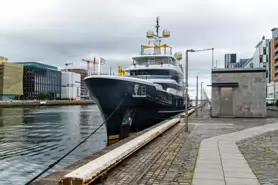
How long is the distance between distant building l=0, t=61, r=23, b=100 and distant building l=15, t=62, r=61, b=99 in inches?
335

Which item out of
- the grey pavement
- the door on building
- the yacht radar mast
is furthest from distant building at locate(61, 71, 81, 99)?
the grey pavement

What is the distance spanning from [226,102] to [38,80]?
466ft

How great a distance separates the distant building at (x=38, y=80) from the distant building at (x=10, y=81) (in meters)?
8.50

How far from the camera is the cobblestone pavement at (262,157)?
672 cm

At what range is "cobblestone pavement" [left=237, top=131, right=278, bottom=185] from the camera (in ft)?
22.1

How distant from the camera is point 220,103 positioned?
88.5ft

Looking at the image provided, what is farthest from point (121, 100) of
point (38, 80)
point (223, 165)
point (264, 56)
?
point (38, 80)

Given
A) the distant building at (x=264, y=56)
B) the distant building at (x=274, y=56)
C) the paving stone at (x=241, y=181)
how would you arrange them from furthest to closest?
the distant building at (x=264, y=56) → the distant building at (x=274, y=56) → the paving stone at (x=241, y=181)

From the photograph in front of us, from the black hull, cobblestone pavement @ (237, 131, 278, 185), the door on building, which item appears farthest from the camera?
the door on building

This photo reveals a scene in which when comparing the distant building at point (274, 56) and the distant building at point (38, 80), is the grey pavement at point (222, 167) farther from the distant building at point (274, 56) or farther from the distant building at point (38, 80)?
the distant building at point (38, 80)

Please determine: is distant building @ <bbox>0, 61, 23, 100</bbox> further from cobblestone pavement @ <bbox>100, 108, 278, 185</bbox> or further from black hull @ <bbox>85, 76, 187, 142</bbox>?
cobblestone pavement @ <bbox>100, 108, 278, 185</bbox>

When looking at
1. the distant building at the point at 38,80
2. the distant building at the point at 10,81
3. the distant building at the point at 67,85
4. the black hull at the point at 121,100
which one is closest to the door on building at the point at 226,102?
the black hull at the point at 121,100

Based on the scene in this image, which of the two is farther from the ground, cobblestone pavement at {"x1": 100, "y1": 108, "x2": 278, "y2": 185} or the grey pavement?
the grey pavement

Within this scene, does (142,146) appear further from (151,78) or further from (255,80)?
(255,80)
